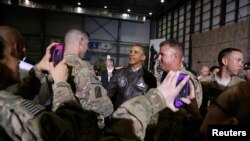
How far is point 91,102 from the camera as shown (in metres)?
2.60

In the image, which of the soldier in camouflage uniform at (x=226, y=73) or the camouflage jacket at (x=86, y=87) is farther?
the soldier in camouflage uniform at (x=226, y=73)

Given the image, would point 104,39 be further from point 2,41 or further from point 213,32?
point 2,41

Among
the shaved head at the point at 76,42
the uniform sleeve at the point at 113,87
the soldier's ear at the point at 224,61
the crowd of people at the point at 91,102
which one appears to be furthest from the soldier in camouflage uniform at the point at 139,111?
the uniform sleeve at the point at 113,87

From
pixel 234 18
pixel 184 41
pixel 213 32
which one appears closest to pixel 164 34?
pixel 184 41

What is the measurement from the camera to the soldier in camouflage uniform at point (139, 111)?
112 cm

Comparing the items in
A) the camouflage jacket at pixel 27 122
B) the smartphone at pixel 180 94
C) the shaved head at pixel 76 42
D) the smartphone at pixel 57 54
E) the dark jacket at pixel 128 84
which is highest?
the shaved head at pixel 76 42

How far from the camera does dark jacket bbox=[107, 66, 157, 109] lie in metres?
4.09

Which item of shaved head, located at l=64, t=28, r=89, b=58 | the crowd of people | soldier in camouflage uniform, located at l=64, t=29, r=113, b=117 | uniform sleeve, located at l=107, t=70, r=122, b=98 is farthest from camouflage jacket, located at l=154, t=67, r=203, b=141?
uniform sleeve, located at l=107, t=70, r=122, b=98

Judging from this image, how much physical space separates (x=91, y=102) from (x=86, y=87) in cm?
15

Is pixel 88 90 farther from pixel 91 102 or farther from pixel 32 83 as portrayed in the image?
pixel 32 83

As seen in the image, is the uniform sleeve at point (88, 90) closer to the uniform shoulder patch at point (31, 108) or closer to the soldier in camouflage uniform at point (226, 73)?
the uniform shoulder patch at point (31, 108)

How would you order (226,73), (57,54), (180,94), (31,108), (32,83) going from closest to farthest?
(31,108) → (180,94) → (57,54) → (32,83) → (226,73)

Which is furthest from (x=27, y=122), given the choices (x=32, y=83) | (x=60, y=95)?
(x=32, y=83)

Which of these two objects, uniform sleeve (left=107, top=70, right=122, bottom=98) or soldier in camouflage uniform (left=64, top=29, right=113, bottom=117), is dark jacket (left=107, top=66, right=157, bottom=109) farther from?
soldier in camouflage uniform (left=64, top=29, right=113, bottom=117)
